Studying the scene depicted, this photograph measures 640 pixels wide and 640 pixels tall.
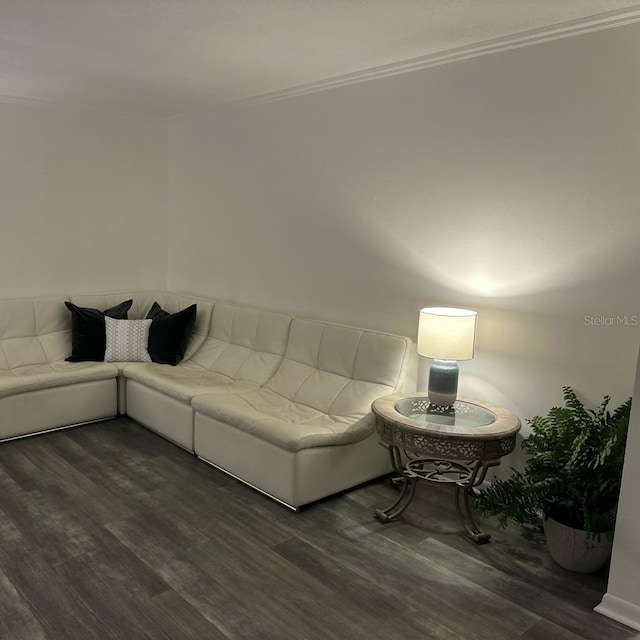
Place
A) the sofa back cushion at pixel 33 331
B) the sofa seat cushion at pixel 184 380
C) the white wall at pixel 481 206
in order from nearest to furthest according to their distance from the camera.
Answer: the white wall at pixel 481 206, the sofa seat cushion at pixel 184 380, the sofa back cushion at pixel 33 331

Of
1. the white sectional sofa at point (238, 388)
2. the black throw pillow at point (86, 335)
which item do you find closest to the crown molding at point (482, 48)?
the white sectional sofa at point (238, 388)

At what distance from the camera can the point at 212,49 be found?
325 cm

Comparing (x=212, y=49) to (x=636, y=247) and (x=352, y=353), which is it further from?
(x=636, y=247)

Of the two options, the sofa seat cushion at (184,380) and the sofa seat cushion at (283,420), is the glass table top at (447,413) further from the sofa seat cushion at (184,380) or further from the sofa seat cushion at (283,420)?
the sofa seat cushion at (184,380)

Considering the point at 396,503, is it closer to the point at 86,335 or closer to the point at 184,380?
the point at 184,380

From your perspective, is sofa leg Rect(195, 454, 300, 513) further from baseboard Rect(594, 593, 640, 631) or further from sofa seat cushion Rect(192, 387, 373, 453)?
baseboard Rect(594, 593, 640, 631)

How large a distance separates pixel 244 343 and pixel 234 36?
85.4 inches

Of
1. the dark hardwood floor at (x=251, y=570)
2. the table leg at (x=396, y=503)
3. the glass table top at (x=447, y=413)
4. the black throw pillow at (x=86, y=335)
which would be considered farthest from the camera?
the black throw pillow at (x=86, y=335)

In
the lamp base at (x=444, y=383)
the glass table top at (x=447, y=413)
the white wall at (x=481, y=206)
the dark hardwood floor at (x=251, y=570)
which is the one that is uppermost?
the white wall at (x=481, y=206)

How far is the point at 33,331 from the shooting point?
4.64m

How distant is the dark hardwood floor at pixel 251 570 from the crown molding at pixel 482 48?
2.41 metres

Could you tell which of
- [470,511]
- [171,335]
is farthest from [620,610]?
[171,335]

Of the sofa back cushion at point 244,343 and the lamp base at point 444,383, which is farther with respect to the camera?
the sofa back cushion at point 244,343

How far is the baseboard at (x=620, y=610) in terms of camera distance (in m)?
2.30
